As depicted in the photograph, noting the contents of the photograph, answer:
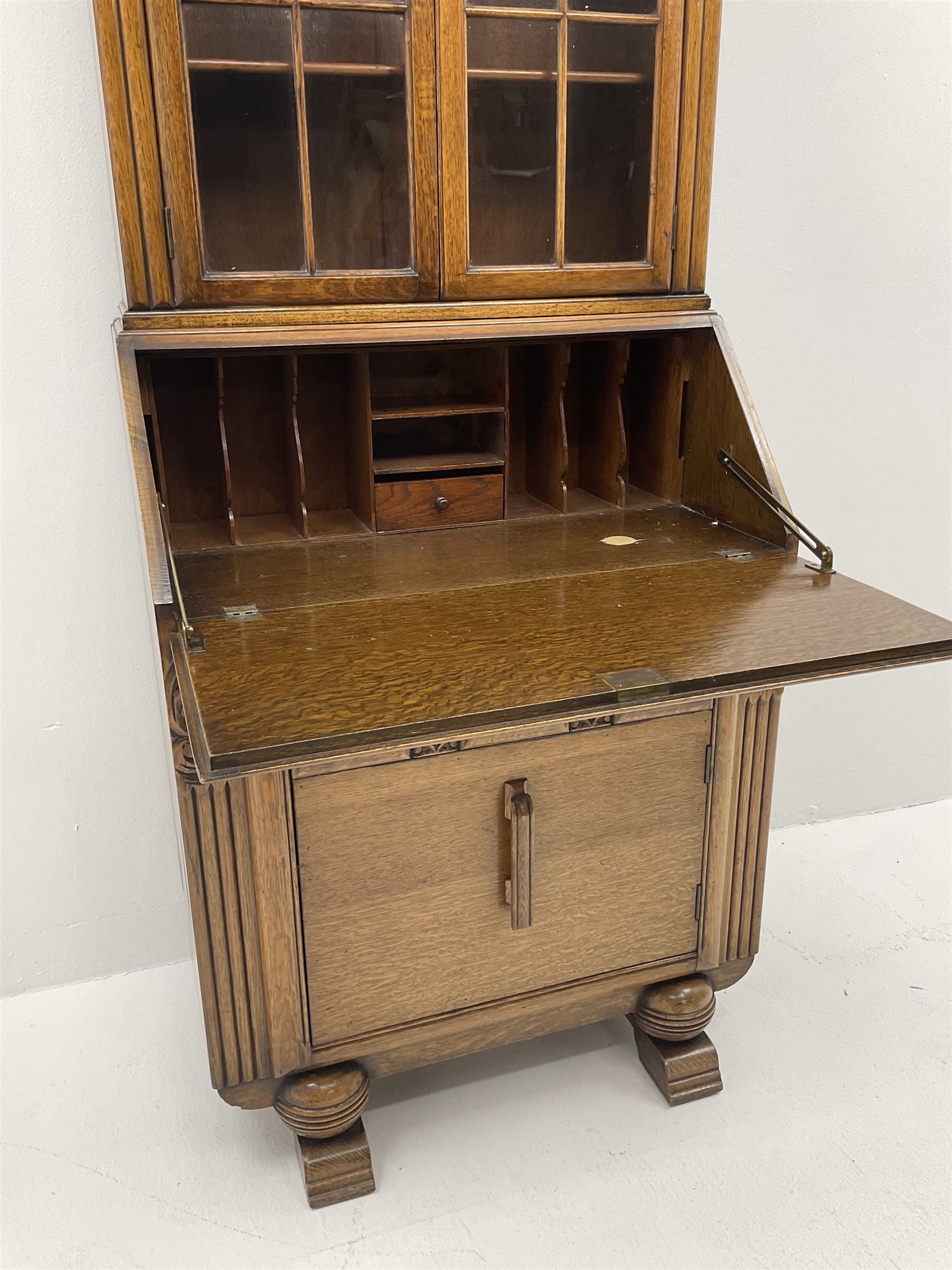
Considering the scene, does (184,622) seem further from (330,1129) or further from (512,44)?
(512,44)

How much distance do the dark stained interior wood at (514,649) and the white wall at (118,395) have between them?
74cm

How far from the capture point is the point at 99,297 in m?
2.07

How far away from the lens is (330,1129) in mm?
1840

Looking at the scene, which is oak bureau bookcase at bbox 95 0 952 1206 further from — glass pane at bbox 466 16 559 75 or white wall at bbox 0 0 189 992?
white wall at bbox 0 0 189 992

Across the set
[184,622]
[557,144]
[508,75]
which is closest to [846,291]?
[557,144]

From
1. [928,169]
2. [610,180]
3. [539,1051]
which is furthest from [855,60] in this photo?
[539,1051]

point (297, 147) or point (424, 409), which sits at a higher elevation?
point (297, 147)

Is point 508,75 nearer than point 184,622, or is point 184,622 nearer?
point 184,622

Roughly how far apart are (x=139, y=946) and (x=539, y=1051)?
93cm

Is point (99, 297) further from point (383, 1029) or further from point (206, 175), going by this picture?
point (383, 1029)

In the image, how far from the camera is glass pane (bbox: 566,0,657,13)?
5.66 ft

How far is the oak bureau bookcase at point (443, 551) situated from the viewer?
1.56 m

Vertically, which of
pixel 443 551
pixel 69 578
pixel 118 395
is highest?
pixel 118 395

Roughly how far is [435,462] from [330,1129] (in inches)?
45.4
